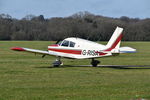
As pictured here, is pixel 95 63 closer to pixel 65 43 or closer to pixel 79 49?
pixel 79 49

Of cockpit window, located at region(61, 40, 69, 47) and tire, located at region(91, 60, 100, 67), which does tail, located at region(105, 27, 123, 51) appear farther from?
cockpit window, located at region(61, 40, 69, 47)

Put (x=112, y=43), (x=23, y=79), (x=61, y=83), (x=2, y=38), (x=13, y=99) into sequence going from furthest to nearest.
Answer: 1. (x=2, y=38)
2. (x=112, y=43)
3. (x=23, y=79)
4. (x=61, y=83)
5. (x=13, y=99)

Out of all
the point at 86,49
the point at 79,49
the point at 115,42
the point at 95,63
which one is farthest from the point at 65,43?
the point at 115,42

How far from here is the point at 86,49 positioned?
87.5 ft

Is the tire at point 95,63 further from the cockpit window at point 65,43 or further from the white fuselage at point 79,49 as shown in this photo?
the cockpit window at point 65,43

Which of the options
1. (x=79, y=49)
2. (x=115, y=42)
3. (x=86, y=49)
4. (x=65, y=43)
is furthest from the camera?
(x=65, y=43)

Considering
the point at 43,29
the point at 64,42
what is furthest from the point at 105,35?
the point at 64,42

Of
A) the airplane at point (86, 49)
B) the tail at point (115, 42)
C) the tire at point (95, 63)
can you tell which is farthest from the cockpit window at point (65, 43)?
the tail at point (115, 42)

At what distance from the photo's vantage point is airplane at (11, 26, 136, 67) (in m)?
25.8

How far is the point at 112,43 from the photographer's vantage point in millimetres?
25859

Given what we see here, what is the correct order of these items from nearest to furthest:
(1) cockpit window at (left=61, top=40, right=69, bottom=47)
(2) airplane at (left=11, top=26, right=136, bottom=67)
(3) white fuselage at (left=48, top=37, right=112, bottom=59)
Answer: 1. (2) airplane at (left=11, top=26, right=136, bottom=67)
2. (3) white fuselage at (left=48, top=37, right=112, bottom=59)
3. (1) cockpit window at (left=61, top=40, right=69, bottom=47)

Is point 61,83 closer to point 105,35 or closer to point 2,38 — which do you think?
point 105,35

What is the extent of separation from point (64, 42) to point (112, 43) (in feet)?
11.4

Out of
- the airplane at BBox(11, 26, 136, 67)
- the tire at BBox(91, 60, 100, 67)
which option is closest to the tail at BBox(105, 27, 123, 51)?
the airplane at BBox(11, 26, 136, 67)
